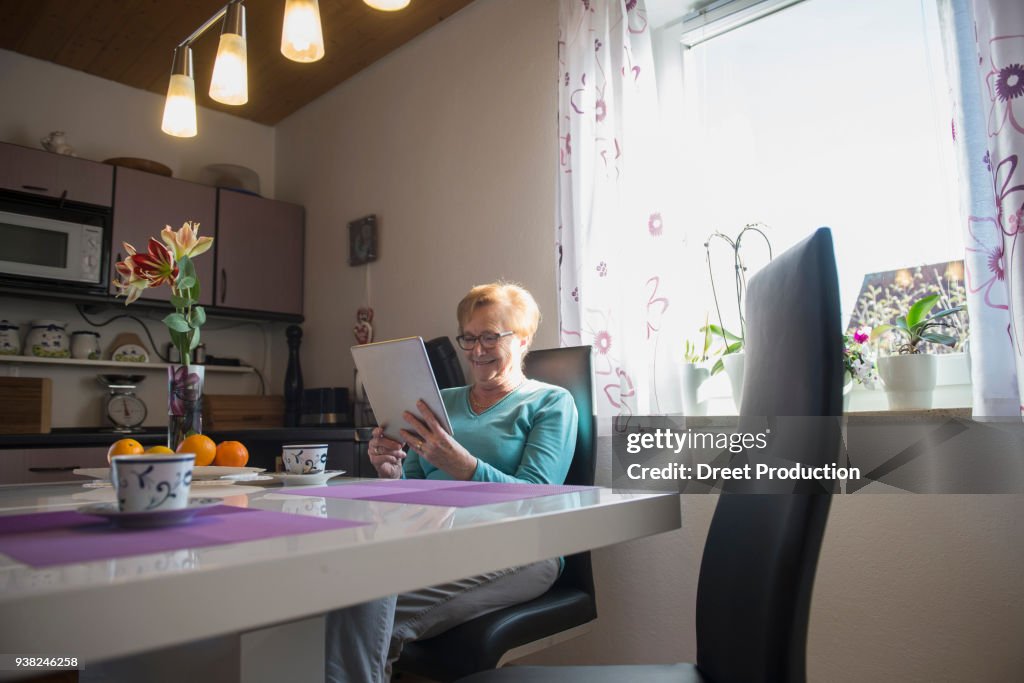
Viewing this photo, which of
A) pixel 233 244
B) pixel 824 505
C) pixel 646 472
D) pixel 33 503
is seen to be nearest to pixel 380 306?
pixel 233 244

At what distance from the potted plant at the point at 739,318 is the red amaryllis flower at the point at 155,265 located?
1.43 meters

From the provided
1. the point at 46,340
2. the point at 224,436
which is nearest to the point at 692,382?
the point at 224,436

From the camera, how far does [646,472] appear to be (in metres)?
2.19

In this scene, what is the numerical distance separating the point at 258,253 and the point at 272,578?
3.25 m

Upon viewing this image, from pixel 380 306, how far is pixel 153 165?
1.19 meters

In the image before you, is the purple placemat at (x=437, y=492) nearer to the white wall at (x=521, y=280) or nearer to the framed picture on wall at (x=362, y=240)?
the white wall at (x=521, y=280)

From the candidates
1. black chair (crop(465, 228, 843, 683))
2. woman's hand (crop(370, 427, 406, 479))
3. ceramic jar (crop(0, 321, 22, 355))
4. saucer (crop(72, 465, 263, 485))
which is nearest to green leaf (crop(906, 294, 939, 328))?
black chair (crop(465, 228, 843, 683))

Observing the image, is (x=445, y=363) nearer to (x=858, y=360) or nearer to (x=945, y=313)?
(x=858, y=360)

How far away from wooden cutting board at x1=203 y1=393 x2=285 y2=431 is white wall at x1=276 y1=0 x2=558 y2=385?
26cm

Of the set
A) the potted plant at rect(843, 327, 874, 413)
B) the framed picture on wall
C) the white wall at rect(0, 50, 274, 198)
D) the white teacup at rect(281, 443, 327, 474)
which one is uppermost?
the white wall at rect(0, 50, 274, 198)

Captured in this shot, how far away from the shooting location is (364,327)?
3.24m

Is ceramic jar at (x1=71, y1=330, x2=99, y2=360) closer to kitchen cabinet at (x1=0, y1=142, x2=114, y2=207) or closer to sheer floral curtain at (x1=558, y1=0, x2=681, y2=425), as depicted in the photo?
Result: kitchen cabinet at (x1=0, y1=142, x2=114, y2=207)

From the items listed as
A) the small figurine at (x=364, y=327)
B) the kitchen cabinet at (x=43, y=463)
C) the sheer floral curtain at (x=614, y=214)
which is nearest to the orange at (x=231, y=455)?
the sheer floral curtain at (x=614, y=214)

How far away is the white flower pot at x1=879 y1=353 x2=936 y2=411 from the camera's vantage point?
171cm
